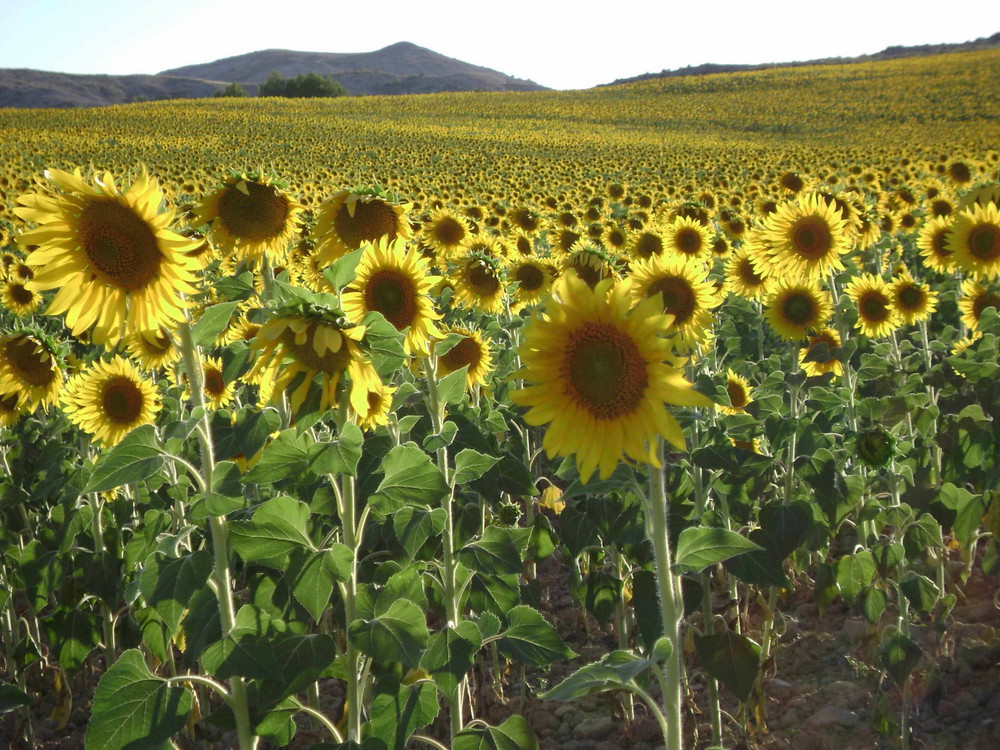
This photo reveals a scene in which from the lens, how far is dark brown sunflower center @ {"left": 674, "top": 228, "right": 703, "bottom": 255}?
19.5 ft

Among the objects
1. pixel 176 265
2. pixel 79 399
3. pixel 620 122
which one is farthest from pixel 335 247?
pixel 620 122

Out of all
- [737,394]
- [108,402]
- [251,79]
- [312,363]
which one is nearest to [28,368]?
[108,402]

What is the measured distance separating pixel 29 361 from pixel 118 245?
208cm

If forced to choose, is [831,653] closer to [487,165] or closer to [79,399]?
[79,399]

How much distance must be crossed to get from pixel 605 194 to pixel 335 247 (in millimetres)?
12268

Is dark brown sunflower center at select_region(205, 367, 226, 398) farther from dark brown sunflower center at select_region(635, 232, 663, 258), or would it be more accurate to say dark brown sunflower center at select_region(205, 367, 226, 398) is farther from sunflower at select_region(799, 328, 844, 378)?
sunflower at select_region(799, 328, 844, 378)

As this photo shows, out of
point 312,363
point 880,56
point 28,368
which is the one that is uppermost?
point 880,56

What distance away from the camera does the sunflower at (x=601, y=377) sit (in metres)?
1.78

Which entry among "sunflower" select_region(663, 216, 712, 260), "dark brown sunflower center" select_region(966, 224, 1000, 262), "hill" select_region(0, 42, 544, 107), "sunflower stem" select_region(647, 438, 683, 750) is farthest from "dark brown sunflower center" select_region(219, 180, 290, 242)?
"hill" select_region(0, 42, 544, 107)

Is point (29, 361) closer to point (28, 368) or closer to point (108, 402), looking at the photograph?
point (28, 368)

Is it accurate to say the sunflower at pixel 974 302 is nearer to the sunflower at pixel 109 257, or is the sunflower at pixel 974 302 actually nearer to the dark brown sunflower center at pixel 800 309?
the dark brown sunflower center at pixel 800 309

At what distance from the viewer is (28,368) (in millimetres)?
3822

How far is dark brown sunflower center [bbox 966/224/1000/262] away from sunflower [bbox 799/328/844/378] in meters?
0.94

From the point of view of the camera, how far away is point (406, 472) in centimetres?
214
